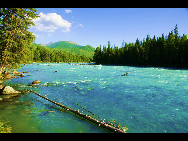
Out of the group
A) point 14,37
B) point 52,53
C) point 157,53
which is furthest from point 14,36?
point 52,53

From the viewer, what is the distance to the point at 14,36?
598 inches

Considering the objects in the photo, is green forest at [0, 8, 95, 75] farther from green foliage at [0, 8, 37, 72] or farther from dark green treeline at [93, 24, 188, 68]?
dark green treeline at [93, 24, 188, 68]

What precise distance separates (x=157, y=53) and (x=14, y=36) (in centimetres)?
9562

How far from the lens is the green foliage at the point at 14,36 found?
14227 millimetres

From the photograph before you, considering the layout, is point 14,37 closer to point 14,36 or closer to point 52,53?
point 14,36

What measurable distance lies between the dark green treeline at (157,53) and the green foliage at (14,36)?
81.3 meters

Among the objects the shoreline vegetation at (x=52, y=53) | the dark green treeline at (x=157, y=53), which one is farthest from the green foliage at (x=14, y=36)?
the dark green treeline at (x=157, y=53)

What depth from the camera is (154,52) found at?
9769cm

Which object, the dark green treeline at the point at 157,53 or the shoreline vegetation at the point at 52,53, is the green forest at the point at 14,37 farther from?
the dark green treeline at the point at 157,53

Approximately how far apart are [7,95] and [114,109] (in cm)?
1586

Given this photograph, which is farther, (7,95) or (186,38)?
(186,38)

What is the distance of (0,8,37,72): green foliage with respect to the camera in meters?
14.2

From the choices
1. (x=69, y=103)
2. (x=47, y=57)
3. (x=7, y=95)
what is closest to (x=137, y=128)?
(x=69, y=103)
